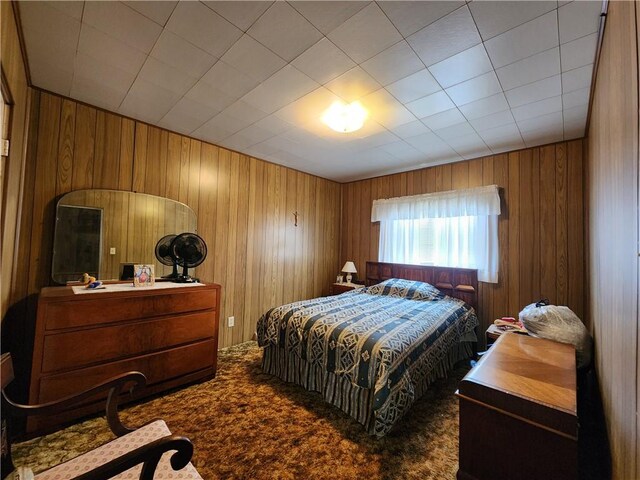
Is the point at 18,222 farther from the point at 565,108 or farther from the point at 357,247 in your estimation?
the point at 565,108

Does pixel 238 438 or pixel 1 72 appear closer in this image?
pixel 1 72

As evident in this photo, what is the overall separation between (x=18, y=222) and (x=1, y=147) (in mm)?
939

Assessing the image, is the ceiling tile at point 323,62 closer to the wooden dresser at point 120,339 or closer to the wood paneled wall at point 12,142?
the wood paneled wall at point 12,142

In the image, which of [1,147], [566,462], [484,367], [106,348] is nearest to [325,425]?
[484,367]

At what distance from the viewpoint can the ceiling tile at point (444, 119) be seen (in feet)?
7.75

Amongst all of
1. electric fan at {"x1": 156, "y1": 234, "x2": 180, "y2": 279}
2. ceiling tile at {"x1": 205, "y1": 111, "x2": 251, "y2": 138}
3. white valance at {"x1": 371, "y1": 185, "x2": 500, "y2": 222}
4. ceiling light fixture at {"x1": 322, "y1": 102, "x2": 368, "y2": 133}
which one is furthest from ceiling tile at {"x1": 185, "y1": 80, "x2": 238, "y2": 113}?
white valance at {"x1": 371, "y1": 185, "x2": 500, "y2": 222}

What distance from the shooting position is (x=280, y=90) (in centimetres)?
211

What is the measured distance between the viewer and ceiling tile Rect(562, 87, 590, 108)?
1.98 meters

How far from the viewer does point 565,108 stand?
2.21 m

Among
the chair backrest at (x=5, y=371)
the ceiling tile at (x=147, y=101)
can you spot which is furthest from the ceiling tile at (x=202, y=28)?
the chair backrest at (x=5, y=371)

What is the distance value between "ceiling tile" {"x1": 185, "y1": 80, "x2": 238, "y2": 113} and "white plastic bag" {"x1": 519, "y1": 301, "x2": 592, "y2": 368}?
2967 millimetres

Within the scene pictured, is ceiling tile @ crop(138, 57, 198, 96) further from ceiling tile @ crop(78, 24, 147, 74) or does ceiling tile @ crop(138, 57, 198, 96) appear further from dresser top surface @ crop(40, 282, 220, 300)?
dresser top surface @ crop(40, 282, 220, 300)

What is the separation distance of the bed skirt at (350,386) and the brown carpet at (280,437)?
8 centimetres

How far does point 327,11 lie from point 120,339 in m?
2.57
